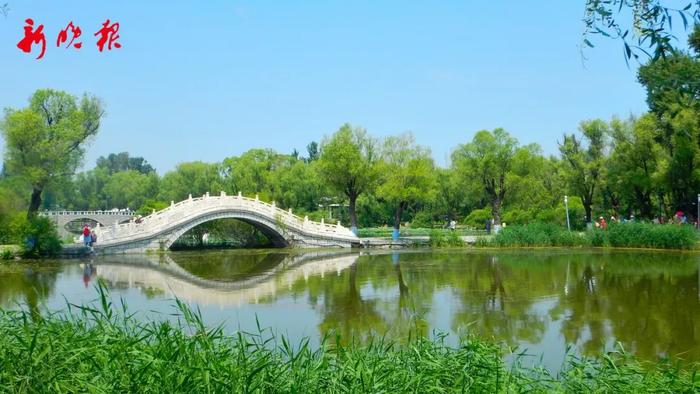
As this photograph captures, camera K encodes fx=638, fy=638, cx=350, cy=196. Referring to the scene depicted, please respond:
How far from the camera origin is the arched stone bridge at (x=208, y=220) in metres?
20.9

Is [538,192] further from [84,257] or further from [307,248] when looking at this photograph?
[84,257]

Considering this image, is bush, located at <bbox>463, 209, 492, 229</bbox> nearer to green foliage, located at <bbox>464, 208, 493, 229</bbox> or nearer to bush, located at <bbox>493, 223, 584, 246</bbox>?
green foliage, located at <bbox>464, 208, 493, 229</bbox>

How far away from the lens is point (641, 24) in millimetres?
2912

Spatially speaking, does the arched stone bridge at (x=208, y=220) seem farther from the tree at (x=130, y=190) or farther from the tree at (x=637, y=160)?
the tree at (x=130, y=190)

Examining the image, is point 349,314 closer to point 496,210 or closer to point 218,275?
point 218,275

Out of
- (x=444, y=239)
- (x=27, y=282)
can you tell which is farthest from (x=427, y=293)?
(x=444, y=239)

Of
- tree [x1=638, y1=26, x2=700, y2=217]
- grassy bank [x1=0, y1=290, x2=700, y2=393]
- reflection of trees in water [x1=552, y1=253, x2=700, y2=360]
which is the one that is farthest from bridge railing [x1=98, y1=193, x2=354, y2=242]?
grassy bank [x1=0, y1=290, x2=700, y2=393]

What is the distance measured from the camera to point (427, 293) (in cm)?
1165

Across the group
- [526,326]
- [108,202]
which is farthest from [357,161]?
[108,202]

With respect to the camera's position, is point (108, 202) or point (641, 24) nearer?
point (641, 24)

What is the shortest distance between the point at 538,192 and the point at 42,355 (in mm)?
29280

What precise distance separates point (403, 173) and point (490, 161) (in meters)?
3.90

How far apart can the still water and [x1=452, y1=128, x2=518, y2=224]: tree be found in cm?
798

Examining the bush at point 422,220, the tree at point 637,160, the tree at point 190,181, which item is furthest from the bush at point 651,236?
the tree at point 190,181
